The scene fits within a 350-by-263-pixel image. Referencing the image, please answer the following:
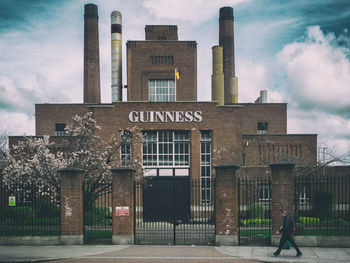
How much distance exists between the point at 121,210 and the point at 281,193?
21.9ft

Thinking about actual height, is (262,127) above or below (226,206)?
above

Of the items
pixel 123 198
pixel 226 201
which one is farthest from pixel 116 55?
pixel 226 201

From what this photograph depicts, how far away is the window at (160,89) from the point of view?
123 feet

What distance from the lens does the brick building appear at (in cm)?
2972

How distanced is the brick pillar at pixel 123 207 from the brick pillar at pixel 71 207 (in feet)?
4.73

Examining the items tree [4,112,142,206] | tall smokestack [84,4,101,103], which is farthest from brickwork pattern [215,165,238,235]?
tall smokestack [84,4,101,103]

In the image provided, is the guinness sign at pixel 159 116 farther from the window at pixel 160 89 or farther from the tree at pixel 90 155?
the window at pixel 160 89

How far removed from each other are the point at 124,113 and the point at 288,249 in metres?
17.0

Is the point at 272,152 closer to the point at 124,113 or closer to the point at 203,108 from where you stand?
the point at 203,108

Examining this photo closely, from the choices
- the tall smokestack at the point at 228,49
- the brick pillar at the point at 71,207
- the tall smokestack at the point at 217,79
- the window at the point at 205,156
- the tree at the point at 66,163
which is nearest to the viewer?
the brick pillar at the point at 71,207

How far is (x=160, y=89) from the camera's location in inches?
1519

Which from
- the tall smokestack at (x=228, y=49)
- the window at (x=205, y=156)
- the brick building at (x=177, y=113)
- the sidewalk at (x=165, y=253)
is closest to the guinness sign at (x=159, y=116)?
the brick building at (x=177, y=113)

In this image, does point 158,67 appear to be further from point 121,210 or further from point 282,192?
point 282,192

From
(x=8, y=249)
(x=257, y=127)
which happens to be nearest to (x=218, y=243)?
(x=8, y=249)
